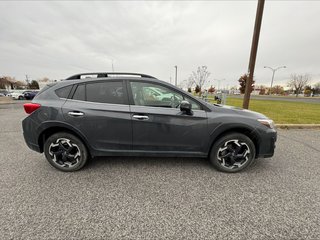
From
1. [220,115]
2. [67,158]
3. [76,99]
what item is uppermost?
[76,99]

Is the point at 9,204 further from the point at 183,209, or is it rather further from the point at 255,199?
the point at 255,199

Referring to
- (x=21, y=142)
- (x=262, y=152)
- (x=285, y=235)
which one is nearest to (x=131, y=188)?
(x=285, y=235)

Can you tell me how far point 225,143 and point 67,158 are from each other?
9.27 feet

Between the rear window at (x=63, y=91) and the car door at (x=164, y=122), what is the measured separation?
3.56ft

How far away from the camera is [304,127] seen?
6086 mm

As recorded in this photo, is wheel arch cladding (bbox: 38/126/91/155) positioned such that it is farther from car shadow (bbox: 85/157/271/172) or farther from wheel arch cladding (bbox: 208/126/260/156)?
wheel arch cladding (bbox: 208/126/260/156)

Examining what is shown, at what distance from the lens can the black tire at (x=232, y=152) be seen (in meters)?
2.90

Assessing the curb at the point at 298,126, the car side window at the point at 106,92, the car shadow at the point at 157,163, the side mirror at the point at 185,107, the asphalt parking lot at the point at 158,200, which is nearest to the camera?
the asphalt parking lot at the point at 158,200

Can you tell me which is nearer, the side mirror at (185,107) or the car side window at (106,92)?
the side mirror at (185,107)

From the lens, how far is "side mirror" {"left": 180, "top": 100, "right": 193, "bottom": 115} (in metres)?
2.69

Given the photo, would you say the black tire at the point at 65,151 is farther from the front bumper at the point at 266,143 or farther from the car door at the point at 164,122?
the front bumper at the point at 266,143

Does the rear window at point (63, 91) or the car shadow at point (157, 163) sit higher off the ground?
the rear window at point (63, 91)

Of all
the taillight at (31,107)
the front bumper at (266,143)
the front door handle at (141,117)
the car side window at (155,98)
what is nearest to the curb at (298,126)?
the front bumper at (266,143)

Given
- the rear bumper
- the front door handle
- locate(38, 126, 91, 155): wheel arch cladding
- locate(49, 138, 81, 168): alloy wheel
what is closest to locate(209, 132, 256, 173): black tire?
the front door handle
